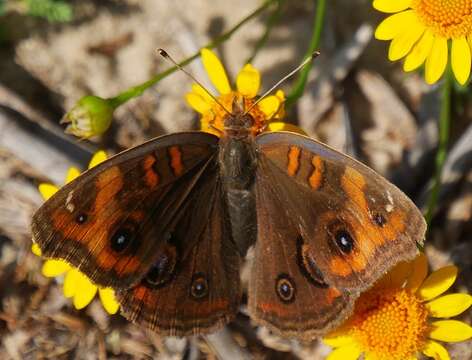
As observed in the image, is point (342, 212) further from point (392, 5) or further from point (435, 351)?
point (392, 5)

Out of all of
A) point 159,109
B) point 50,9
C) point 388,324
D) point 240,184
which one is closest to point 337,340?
point 388,324

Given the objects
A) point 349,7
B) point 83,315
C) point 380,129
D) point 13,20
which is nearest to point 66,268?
point 83,315

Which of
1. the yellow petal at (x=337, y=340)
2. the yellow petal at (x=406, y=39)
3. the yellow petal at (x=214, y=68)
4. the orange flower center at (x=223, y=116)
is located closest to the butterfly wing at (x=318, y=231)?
the orange flower center at (x=223, y=116)

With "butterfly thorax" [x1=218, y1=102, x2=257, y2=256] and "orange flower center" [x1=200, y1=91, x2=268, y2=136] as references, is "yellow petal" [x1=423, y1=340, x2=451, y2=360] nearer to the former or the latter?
"butterfly thorax" [x1=218, y1=102, x2=257, y2=256]

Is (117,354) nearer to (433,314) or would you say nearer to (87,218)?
(87,218)

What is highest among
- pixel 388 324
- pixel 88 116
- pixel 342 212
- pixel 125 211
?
pixel 342 212

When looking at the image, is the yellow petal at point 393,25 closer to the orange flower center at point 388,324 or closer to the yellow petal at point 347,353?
the orange flower center at point 388,324

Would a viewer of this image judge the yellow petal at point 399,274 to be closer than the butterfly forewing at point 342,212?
No

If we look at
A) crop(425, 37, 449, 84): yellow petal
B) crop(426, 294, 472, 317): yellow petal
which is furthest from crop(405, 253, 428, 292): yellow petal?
crop(425, 37, 449, 84): yellow petal

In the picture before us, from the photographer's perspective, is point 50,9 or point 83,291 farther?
point 50,9
